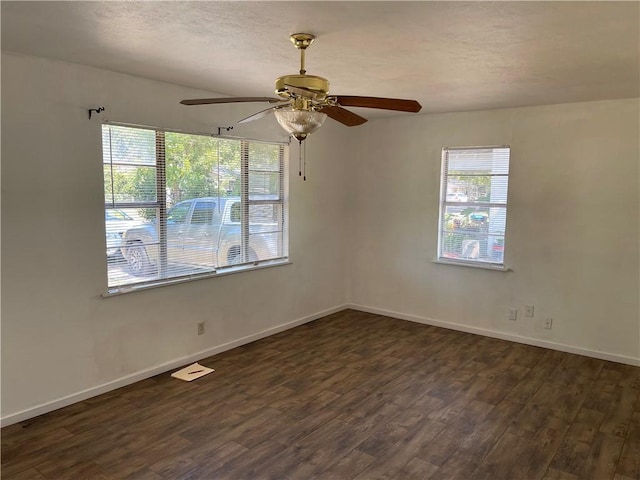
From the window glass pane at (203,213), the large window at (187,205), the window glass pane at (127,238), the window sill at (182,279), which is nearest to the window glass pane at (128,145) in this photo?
the large window at (187,205)

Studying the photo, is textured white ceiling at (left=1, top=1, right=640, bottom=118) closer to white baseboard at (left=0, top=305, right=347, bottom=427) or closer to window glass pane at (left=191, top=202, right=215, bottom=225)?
window glass pane at (left=191, top=202, right=215, bottom=225)

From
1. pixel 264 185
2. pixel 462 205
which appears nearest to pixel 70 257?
pixel 264 185

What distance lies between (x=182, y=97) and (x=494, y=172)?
121 inches

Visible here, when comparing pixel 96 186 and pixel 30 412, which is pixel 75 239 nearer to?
pixel 96 186

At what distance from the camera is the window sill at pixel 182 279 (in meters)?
3.37

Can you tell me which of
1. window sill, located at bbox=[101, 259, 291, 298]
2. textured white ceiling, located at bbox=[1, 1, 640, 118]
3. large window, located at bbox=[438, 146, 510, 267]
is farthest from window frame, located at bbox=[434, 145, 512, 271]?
window sill, located at bbox=[101, 259, 291, 298]

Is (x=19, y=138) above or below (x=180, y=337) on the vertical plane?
above

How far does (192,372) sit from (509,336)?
3142 mm

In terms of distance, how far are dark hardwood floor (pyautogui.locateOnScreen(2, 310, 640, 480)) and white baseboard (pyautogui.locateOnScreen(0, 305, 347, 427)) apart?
0.19 ft

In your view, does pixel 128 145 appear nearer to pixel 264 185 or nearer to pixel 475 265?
pixel 264 185

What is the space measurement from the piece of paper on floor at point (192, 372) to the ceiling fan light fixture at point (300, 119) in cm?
229

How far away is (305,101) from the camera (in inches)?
86.8

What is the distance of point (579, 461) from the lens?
260 cm

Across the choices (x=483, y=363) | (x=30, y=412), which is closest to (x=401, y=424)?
(x=483, y=363)
